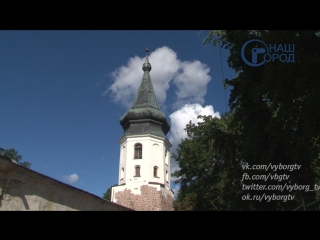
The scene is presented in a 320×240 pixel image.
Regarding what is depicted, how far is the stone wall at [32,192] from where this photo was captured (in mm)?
7410

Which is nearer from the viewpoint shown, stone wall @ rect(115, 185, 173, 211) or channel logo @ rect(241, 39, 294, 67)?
channel logo @ rect(241, 39, 294, 67)

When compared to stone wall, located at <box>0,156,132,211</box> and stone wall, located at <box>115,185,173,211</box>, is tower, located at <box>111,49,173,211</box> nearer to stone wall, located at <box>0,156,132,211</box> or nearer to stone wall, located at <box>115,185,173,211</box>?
stone wall, located at <box>115,185,173,211</box>

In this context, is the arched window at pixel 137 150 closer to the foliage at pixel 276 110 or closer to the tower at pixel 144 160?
the tower at pixel 144 160

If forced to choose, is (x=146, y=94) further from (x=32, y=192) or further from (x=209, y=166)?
(x=32, y=192)

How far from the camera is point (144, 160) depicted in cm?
2831

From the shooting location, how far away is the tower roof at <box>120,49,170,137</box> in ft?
98.1

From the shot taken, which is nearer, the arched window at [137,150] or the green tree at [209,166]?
the green tree at [209,166]

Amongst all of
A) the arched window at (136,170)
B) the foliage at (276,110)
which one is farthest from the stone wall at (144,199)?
the foliage at (276,110)

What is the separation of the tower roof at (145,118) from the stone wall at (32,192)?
19698 mm

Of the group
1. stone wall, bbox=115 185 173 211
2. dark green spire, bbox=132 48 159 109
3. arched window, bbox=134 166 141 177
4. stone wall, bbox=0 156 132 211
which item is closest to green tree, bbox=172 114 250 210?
stone wall, bbox=115 185 173 211
